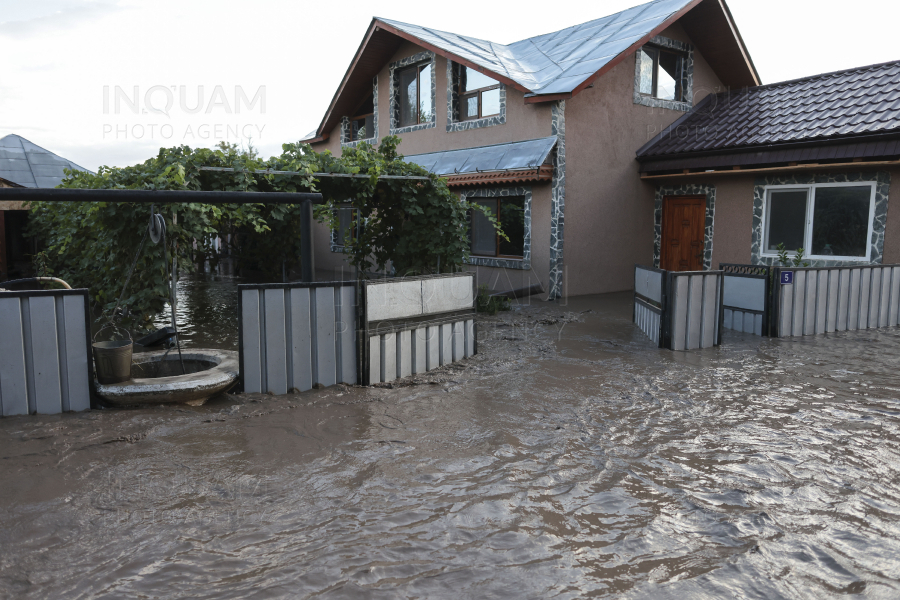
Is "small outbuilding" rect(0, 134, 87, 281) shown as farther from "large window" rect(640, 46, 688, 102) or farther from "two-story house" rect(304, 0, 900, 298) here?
"large window" rect(640, 46, 688, 102)

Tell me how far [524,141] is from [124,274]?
9.40 metres

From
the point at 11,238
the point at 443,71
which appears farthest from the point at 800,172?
the point at 11,238

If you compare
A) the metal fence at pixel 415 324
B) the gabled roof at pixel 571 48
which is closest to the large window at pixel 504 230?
the gabled roof at pixel 571 48

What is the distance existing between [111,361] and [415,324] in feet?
10.4

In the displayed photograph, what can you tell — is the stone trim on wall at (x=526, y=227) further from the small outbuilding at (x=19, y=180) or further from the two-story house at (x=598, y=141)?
the small outbuilding at (x=19, y=180)

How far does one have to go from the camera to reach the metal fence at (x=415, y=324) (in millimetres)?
6980

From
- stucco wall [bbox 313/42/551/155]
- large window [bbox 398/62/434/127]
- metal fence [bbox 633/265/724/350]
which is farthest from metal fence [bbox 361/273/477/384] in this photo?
large window [bbox 398/62/434/127]

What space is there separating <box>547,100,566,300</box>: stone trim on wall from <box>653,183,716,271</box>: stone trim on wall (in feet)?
10.2

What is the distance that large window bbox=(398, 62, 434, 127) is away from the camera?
1755cm

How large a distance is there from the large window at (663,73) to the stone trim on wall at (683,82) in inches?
3.4

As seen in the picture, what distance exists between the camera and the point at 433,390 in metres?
6.88

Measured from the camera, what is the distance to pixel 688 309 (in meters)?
9.12

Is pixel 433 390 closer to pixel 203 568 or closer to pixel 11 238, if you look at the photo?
pixel 203 568

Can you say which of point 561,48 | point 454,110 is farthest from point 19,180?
point 561,48
